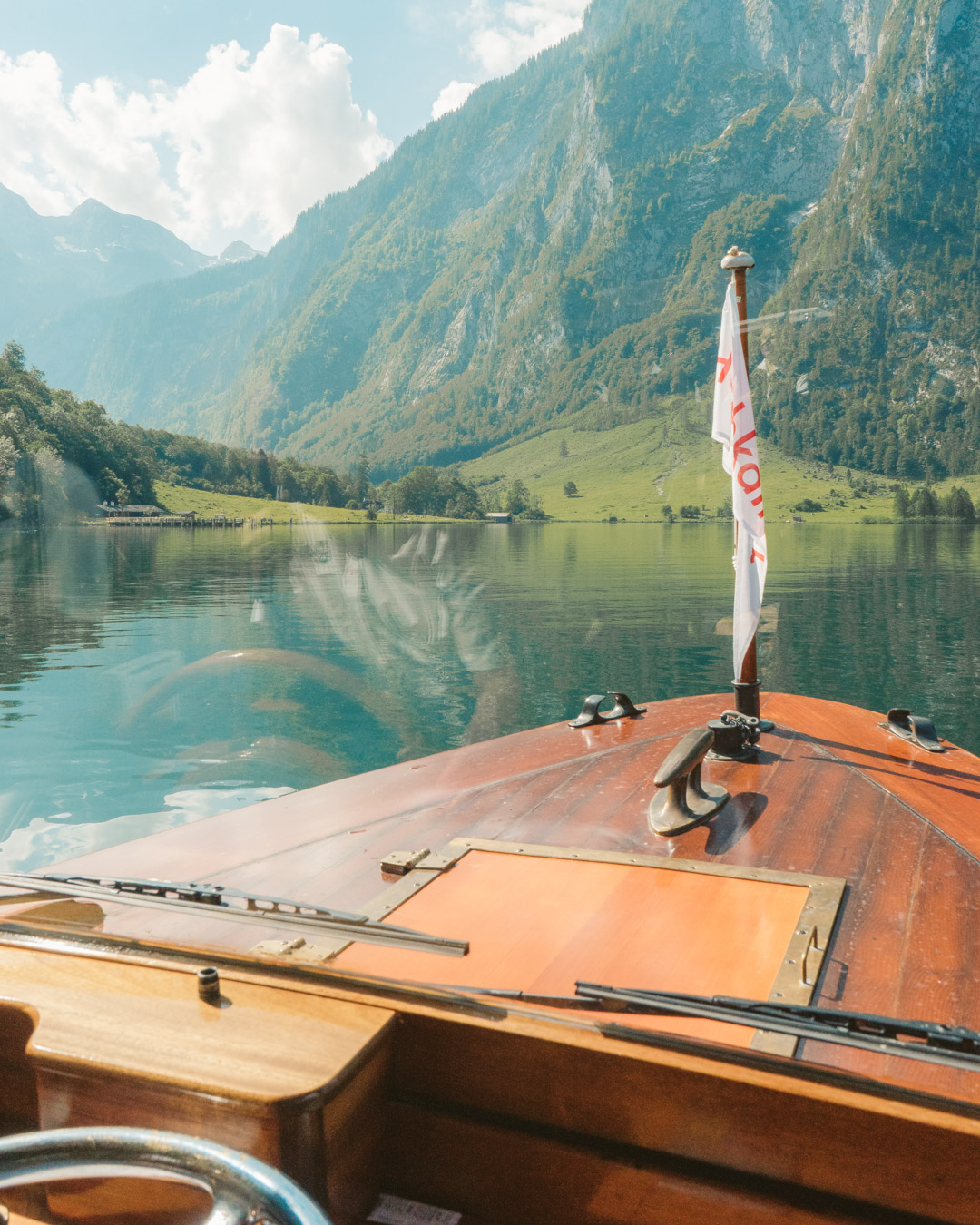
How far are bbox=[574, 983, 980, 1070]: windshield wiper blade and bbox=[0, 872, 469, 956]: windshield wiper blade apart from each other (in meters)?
0.58

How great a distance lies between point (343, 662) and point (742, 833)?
21872 mm

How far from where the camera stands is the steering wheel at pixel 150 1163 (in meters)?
1.21

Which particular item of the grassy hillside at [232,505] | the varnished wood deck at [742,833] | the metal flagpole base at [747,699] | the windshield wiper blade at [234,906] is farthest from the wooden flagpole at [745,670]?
the grassy hillside at [232,505]

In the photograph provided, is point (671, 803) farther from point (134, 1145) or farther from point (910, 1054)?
point (134, 1145)

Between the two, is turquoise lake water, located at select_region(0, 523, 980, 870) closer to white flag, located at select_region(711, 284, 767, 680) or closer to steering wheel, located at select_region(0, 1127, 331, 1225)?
white flag, located at select_region(711, 284, 767, 680)

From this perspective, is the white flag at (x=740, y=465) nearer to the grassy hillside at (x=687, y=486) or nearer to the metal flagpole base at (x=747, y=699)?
the metal flagpole base at (x=747, y=699)

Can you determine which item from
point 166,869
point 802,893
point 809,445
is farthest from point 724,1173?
point 809,445

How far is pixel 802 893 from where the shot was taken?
126 inches

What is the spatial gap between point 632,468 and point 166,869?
19099 cm

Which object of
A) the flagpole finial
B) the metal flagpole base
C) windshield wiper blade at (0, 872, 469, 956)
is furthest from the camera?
the metal flagpole base

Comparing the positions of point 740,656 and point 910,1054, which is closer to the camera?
point 910,1054

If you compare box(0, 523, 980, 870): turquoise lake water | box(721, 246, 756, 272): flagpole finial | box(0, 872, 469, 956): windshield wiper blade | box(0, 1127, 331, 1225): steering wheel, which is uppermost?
box(721, 246, 756, 272): flagpole finial

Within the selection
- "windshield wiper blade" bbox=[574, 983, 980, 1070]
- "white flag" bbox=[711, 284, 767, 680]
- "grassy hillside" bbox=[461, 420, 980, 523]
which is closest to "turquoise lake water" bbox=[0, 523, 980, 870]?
"white flag" bbox=[711, 284, 767, 680]

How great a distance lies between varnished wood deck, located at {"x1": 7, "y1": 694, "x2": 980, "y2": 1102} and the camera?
2.62 m
